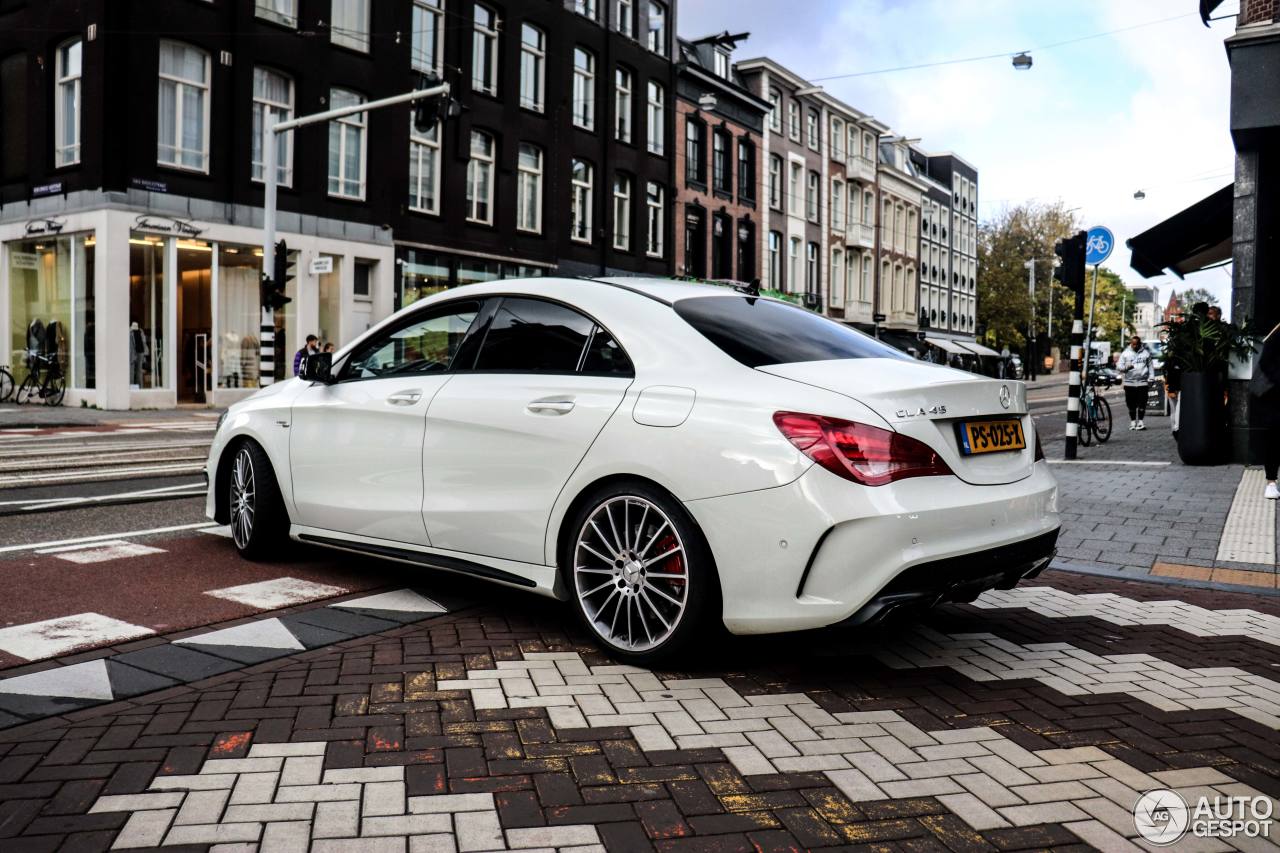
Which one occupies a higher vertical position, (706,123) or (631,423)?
(706,123)

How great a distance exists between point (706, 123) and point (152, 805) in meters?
40.4

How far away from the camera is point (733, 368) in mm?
4070

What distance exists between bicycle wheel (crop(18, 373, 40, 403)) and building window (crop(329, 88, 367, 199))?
778 centimetres

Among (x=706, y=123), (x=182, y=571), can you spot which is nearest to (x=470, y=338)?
(x=182, y=571)

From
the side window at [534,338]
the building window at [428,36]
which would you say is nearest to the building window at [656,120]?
the building window at [428,36]

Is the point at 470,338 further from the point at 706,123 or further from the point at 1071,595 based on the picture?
the point at 706,123

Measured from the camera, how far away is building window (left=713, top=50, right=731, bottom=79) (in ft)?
142

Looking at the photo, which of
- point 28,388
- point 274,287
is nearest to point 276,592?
point 274,287

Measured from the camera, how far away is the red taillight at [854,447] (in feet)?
12.0

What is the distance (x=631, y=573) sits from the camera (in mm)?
4102

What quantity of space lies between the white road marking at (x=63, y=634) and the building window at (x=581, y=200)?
2964cm

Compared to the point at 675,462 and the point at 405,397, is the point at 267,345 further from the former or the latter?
the point at 675,462

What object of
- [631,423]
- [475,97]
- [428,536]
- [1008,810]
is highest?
[475,97]

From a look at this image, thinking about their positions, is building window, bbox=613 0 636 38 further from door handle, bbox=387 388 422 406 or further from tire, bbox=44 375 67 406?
door handle, bbox=387 388 422 406
